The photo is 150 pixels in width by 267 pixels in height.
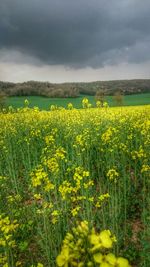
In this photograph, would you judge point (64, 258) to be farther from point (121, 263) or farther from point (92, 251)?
point (121, 263)

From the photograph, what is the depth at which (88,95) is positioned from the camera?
70.3 metres

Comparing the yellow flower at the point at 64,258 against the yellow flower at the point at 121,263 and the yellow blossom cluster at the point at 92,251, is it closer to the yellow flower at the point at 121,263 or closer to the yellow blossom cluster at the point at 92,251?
the yellow blossom cluster at the point at 92,251

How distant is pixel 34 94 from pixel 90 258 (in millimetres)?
55982

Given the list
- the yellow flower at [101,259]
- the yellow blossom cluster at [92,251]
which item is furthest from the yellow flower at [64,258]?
the yellow flower at [101,259]

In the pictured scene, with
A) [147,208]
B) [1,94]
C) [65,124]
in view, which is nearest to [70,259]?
[147,208]

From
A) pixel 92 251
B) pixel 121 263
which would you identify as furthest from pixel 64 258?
pixel 121 263

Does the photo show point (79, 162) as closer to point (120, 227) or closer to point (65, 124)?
point (120, 227)

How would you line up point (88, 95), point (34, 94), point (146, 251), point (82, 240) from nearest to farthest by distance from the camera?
point (82, 240), point (146, 251), point (34, 94), point (88, 95)

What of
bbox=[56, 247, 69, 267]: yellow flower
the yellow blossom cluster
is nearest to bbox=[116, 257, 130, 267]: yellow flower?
the yellow blossom cluster

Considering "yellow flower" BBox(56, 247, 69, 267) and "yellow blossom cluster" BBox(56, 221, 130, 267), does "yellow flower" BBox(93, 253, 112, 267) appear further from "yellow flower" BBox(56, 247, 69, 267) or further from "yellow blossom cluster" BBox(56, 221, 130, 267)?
"yellow flower" BBox(56, 247, 69, 267)

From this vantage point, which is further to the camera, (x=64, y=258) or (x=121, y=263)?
(x=64, y=258)

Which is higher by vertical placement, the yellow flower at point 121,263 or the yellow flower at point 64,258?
the yellow flower at point 121,263

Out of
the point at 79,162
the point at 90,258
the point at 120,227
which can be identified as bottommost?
the point at 120,227

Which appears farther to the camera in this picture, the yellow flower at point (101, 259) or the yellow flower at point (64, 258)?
the yellow flower at point (64, 258)
